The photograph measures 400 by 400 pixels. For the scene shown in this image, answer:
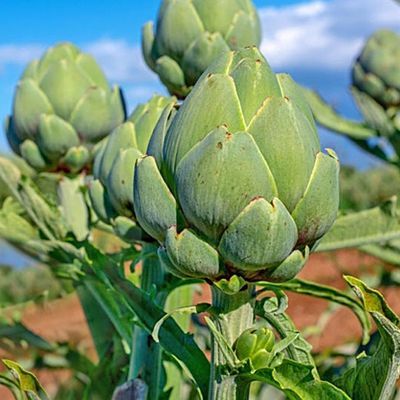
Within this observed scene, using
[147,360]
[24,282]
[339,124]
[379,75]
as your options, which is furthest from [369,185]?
[147,360]

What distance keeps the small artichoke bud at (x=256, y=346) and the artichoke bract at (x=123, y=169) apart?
0.18 meters

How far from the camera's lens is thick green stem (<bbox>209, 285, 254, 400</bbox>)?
61cm

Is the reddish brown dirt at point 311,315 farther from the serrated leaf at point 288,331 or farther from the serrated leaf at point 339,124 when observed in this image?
the serrated leaf at point 288,331

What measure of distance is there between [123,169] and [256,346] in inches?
9.0

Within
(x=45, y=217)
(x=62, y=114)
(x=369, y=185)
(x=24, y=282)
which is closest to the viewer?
(x=45, y=217)

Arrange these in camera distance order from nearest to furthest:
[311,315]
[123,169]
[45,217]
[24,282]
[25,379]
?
[25,379] → [123,169] → [45,217] → [311,315] → [24,282]

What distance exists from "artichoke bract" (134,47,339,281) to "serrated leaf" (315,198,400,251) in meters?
0.33

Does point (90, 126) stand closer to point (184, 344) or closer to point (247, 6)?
point (247, 6)

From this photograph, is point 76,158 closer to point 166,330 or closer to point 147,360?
point 147,360

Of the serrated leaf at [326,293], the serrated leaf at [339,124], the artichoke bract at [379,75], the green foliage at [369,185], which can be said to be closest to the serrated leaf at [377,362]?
the serrated leaf at [326,293]

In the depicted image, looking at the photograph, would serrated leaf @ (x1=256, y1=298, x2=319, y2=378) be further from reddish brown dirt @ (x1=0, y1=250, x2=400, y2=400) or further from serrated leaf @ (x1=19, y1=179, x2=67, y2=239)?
reddish brown dirt @ (x1=0, y1=250, x2=400, y2=400)

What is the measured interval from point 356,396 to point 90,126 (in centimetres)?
57

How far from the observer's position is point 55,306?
557cm

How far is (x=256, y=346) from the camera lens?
0.60 meters
